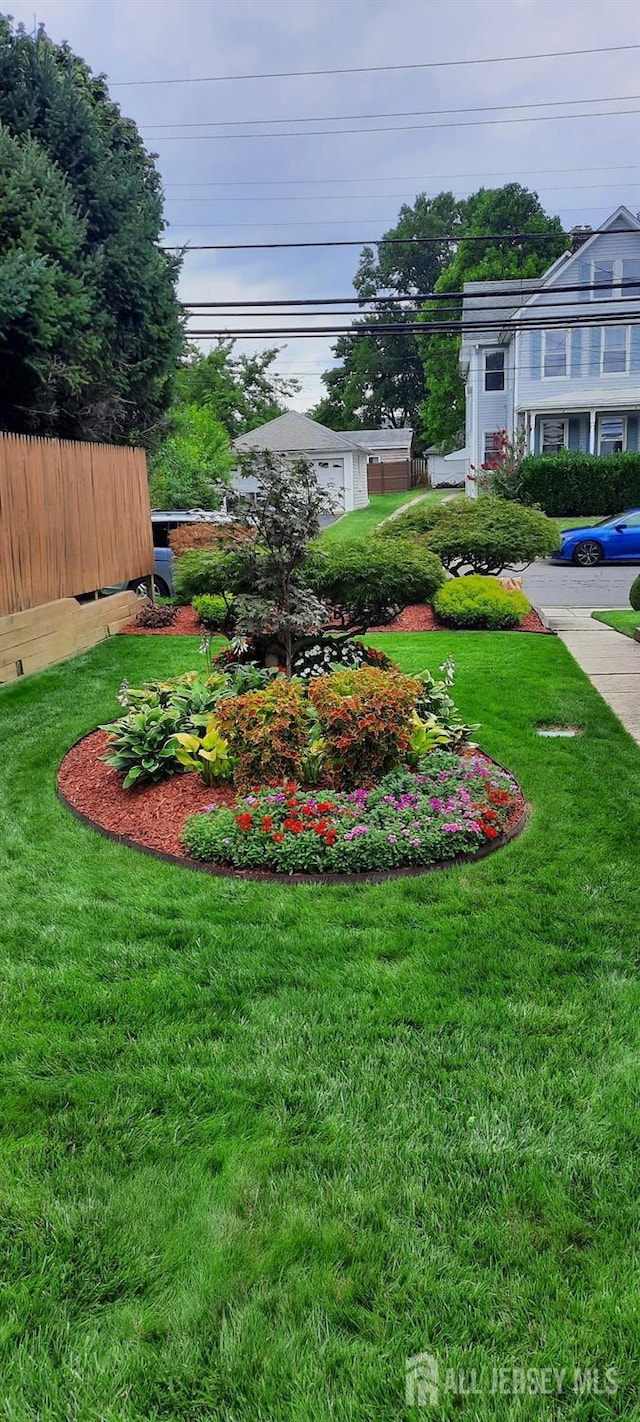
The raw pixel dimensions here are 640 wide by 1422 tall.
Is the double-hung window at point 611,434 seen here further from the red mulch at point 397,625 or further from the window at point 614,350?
the red mulch at point 397,625

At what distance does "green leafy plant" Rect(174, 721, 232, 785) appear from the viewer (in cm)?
471

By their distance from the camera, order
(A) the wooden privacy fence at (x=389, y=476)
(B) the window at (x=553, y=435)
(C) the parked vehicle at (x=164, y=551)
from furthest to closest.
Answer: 1. (A) the wooden privacy fence at (x=389, y=476)
2. (B) the window at (x=553, y=435)
3. (C) the parked vehicle at (x=164, y=551)

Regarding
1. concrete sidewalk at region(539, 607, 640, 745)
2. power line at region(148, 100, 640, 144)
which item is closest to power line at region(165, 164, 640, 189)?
power line at region(148, 100, 640, 144)

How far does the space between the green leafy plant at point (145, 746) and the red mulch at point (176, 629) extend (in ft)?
15.7

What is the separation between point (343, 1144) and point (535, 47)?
15456 millimetres

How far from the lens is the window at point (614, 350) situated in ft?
86.6

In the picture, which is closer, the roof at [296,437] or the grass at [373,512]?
the grass at [373,512]

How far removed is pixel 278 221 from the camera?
17719 mm

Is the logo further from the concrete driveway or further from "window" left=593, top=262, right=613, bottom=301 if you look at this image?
"window" left=593, top=262, right=613, bottom=301

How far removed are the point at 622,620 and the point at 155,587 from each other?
20.8ft

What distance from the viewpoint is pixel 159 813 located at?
4.47 metres

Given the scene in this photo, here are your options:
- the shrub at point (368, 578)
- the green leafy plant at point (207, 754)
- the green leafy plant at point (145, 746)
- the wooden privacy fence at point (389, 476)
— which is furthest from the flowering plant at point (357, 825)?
the wooden privacy fence at point (389, 476)

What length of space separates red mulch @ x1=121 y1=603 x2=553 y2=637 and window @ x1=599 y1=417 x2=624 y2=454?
18.4 m

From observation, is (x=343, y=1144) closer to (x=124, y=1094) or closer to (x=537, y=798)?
(x=124, y=1094)
